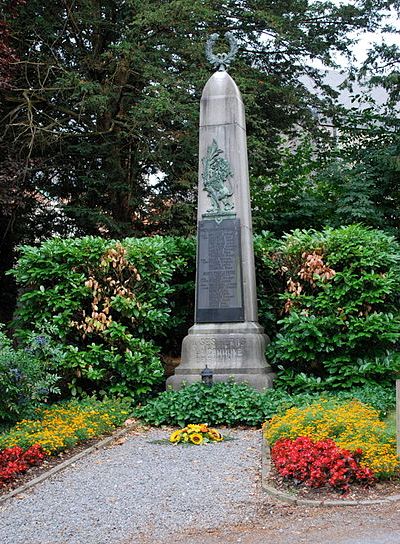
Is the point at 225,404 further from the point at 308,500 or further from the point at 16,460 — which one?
the point at 308,500

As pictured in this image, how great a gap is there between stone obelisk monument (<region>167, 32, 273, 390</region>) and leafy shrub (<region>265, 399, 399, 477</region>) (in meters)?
2.84

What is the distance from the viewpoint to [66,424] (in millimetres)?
8227

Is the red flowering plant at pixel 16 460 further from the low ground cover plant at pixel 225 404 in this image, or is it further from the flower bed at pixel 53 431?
the low ground cover plant at pixel 225 404

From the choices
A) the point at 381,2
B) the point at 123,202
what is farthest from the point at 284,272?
the point at 381,2

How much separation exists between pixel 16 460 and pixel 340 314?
225 inches

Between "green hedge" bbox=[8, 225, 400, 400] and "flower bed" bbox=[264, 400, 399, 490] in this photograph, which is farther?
"green hedge" bbox=[8, 225, 400, 400]

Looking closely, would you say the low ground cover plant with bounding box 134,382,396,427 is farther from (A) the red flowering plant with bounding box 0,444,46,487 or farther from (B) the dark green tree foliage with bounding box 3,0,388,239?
(B) the dark green tree foliage with bounding box 3,0,388,239

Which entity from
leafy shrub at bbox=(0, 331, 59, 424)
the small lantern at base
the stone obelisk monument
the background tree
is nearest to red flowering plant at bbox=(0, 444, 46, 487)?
leafy shrub at bbox=(0, 331, 59, 424)

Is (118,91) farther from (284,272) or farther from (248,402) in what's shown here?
(248,402)

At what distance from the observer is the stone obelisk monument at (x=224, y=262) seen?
10453mm

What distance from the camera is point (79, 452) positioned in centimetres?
756

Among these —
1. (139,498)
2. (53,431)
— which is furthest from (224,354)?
(139,498)

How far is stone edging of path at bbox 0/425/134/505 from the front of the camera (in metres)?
6.02

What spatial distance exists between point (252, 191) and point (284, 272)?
6.10m
